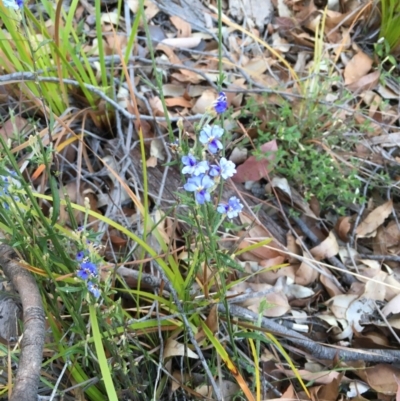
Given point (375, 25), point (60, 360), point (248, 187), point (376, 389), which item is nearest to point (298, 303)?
point (376, 389)

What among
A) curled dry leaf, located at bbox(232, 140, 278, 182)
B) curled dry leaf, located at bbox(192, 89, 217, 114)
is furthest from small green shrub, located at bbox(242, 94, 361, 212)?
curled dry leaf, located at bbox(192, 89, 217, 114)

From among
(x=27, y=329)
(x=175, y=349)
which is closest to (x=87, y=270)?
(x=27, y=329)

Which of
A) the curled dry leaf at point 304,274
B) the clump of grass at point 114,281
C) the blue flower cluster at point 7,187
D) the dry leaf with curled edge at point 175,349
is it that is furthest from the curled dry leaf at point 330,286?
the blue flower cluster at point 7,187

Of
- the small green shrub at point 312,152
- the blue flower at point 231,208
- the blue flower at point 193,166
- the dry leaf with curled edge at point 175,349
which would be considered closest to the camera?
the blue flower at point 193,166

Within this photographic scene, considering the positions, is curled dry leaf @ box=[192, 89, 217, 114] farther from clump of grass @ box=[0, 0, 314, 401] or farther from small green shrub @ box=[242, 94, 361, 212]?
clump of grass @ box=[0, 0, 314, 401]

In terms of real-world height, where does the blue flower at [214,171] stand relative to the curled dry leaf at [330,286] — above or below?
above

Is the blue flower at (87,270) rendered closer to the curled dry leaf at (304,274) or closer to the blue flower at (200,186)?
the blue flower at (200,186)
